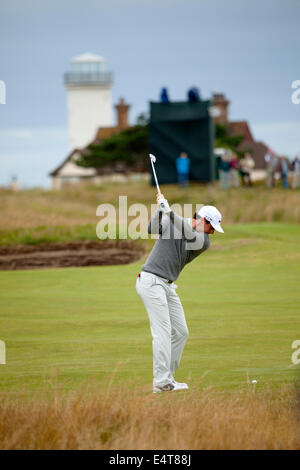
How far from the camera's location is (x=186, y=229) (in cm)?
908

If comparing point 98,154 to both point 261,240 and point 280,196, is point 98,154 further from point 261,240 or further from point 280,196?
point 261,240

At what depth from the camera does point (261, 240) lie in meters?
25.3

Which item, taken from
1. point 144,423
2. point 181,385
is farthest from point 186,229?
point 144,423

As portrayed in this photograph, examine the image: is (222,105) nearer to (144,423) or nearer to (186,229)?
(186,229)

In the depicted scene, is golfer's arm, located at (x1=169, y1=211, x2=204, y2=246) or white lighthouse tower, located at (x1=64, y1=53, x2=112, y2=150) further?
white lighthouse tower, located at (x1=64, y1=53, x2=112, y2=150)

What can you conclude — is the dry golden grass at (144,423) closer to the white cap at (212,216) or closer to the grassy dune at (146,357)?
the grassy dune at (146,357)

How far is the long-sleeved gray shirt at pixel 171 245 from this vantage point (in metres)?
9.07

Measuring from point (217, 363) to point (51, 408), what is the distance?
10.6 ft

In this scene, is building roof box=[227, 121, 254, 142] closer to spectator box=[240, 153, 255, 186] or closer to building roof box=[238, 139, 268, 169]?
building roof box=[238, 139, 268, 169]

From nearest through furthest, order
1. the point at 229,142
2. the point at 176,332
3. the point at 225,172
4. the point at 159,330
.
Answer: the point at 159,330 < the point at 176,332 < the point at 225,172 < the point at 229,142

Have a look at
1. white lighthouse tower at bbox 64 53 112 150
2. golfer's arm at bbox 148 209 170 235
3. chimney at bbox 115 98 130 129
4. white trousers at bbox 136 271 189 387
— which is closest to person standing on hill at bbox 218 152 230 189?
white trousers at bbox 136 271 189 387

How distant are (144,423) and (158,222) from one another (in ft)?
7.76

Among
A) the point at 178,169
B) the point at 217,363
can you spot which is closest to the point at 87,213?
the point at 178,169

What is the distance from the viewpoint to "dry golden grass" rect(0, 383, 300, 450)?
7.27 meters
